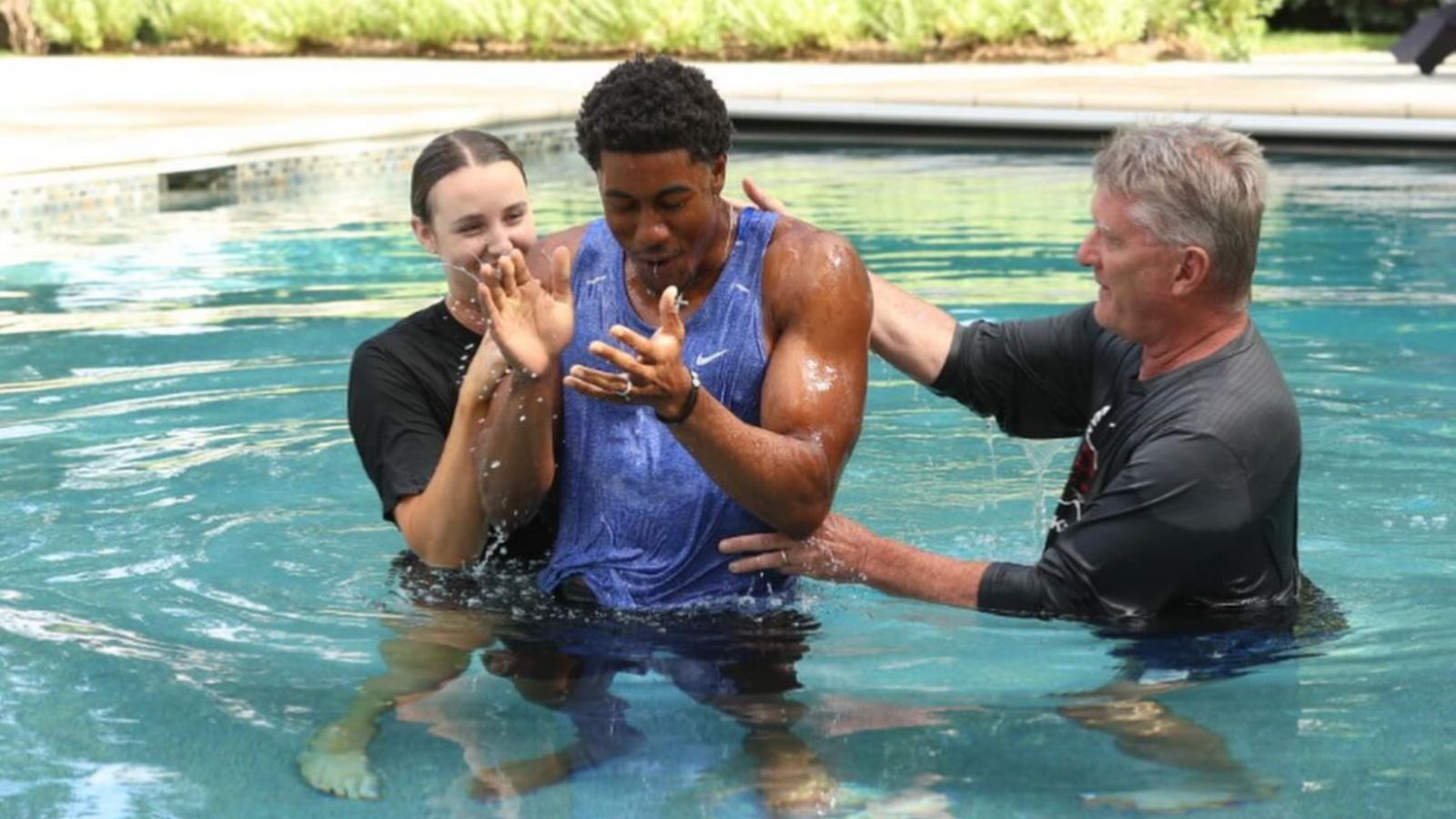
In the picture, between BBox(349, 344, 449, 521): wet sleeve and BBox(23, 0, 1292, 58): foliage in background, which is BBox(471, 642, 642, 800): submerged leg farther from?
BBox(23, 0, 1292, 58): foliage in background

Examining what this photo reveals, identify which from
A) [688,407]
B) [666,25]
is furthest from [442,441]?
[666,25]

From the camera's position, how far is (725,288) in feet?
13.1

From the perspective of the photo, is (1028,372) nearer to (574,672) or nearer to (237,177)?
(574,672)

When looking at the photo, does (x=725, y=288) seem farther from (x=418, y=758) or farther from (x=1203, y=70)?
(x=1203, y=70)

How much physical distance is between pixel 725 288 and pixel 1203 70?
17.1 m

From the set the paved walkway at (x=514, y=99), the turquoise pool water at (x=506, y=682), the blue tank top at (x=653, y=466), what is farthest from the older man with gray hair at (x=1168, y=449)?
the paved walkway at (x=514, y=99)

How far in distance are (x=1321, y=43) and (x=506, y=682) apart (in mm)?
24007

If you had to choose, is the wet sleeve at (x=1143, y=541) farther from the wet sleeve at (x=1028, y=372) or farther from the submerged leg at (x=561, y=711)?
the submerged leg at (x=561, y=711)

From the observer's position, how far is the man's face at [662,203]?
12.3 ft

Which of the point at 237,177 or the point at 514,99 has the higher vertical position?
the point at 514,99

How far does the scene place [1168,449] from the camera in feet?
13.0

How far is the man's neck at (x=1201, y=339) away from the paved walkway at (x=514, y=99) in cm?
855

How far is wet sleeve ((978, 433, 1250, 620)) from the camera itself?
13.0 ft

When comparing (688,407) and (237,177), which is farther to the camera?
(237,177)
